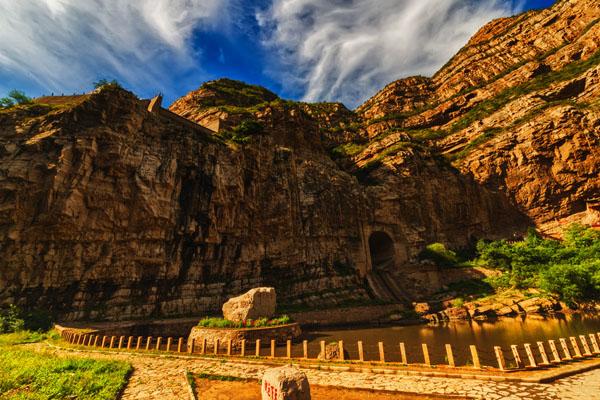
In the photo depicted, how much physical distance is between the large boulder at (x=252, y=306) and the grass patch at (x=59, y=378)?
36.7 feet

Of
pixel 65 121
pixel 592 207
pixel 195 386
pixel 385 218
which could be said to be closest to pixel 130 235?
pixel 65 121

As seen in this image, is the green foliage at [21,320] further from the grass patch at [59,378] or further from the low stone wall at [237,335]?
the low stone wall at [237,335]

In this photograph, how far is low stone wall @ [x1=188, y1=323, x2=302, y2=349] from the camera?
20.2 m

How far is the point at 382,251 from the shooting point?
179 feet

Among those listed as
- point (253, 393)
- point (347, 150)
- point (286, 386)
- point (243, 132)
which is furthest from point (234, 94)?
point (286, 386)

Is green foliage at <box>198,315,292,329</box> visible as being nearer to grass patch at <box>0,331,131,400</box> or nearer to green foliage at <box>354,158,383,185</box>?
grass patch at <box>0,331,131,400</box>

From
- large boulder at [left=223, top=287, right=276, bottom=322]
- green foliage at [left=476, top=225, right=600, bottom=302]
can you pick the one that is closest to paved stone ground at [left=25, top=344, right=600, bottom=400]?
large boulder at [left=223, top=287, right=276, bottom=322]

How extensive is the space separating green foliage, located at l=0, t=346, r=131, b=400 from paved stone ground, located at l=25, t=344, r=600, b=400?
648mm

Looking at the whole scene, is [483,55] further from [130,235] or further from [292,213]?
[130,235]

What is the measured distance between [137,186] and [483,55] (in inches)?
3770

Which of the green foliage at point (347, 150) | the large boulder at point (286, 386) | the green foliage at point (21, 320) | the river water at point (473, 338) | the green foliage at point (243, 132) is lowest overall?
the river water at point (473, 338)

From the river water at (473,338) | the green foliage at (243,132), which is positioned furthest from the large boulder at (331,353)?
the green foliage at (243,132)

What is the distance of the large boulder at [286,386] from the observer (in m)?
6.51

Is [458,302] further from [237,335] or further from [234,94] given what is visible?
[234,94]
